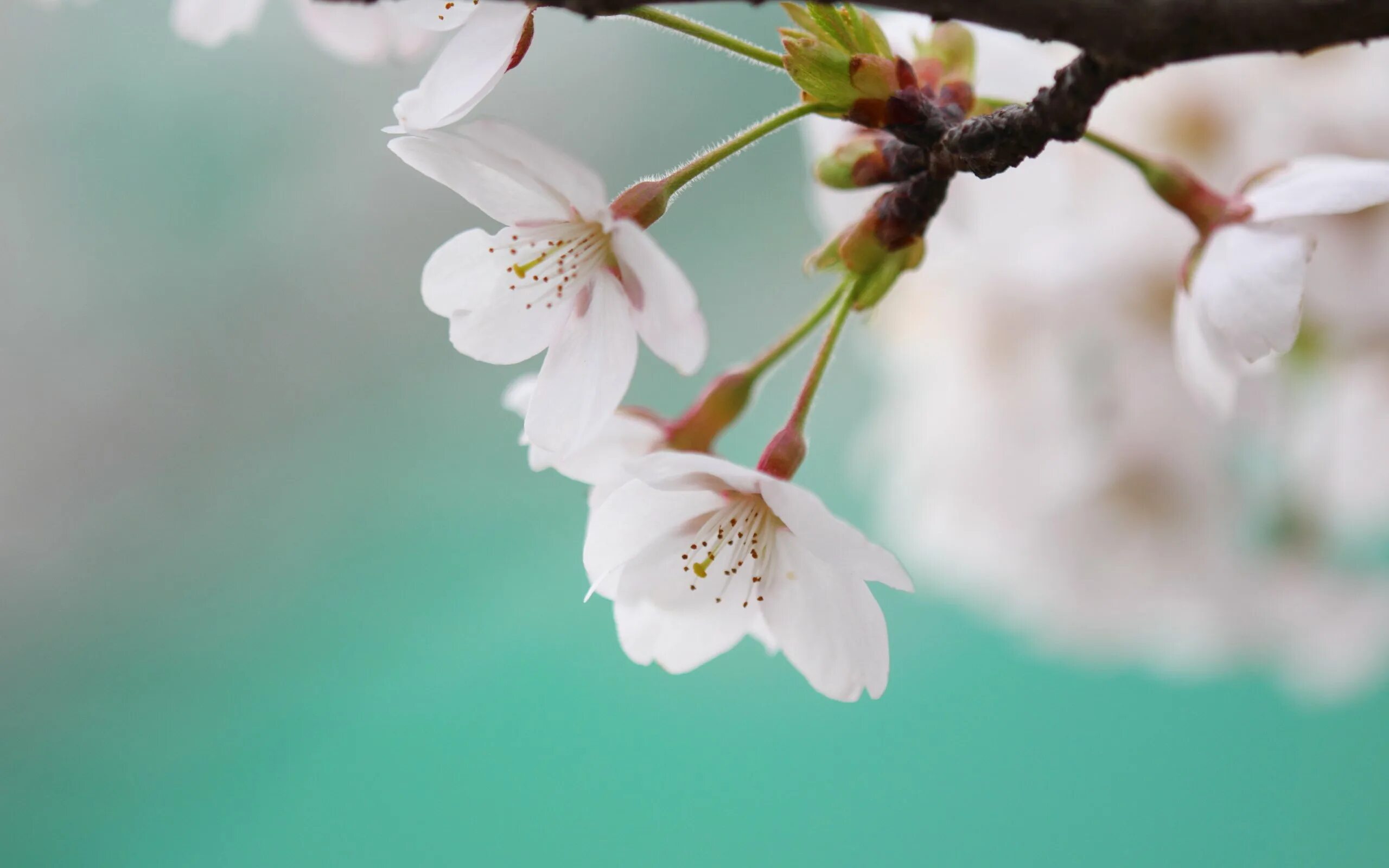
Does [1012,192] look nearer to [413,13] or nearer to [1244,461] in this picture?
[413,13]

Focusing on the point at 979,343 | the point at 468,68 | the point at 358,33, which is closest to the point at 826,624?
the point at 468,68

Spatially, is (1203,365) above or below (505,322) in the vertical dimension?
below

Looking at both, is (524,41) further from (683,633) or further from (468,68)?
(683,633)

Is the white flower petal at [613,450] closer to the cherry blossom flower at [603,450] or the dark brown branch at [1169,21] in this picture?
the cherry blossom flower at [603,450]

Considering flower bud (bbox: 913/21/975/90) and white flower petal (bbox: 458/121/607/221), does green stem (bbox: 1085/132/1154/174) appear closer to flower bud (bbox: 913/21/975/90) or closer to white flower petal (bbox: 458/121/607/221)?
flower bud (bbox: 913/21/975/90)

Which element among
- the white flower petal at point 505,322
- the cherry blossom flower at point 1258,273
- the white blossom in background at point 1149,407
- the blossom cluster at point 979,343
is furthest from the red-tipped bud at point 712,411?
the white blossom in background at point 1149,407

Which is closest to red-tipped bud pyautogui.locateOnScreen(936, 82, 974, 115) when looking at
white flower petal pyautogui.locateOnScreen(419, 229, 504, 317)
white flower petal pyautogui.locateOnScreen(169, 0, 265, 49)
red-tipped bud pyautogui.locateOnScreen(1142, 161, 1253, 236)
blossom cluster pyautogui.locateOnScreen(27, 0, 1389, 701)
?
blossom cluster pyautogui.locateOnScreen(27, 0, 1389, 701)

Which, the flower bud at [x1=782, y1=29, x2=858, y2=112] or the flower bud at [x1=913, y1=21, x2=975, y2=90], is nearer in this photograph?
the flower bud at [x1=782, y1=29, x2=858, y2=112]
